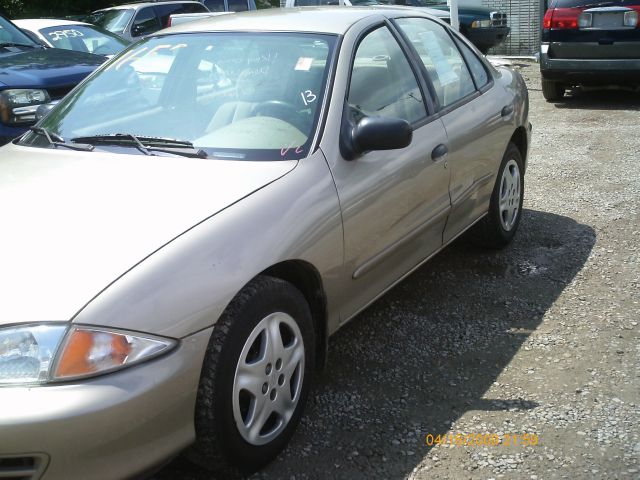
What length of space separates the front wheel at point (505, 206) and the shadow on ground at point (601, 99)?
199 inches

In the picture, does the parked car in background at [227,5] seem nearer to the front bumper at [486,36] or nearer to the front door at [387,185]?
the front bumper at [486,36]

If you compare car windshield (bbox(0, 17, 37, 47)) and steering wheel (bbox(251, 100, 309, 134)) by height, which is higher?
steering wheel (bbox(251, 100, 309, 134))

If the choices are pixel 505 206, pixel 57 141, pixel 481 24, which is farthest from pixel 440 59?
pixel 481 24

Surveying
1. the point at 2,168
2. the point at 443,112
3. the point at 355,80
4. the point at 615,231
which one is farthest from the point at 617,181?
the point at 2,168

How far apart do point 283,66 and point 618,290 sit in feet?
7.44

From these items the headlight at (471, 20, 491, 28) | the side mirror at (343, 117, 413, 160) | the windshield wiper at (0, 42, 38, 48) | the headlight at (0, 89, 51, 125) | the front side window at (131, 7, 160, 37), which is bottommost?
the headlight at (471, 20, 491, 28)

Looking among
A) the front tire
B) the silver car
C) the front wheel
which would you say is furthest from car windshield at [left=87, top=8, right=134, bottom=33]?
the front tire

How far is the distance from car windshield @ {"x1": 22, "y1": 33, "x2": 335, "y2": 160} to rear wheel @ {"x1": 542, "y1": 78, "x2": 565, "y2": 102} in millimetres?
7141

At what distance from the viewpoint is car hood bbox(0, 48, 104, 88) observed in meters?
6.65

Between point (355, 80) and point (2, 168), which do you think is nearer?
point (2, 168)

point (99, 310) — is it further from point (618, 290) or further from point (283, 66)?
A: point (618, 290)

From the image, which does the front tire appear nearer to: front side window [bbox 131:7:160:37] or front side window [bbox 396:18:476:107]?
front side window [bbox 396:18:476:107]

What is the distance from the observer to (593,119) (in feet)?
30.1

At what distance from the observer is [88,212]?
290cm
